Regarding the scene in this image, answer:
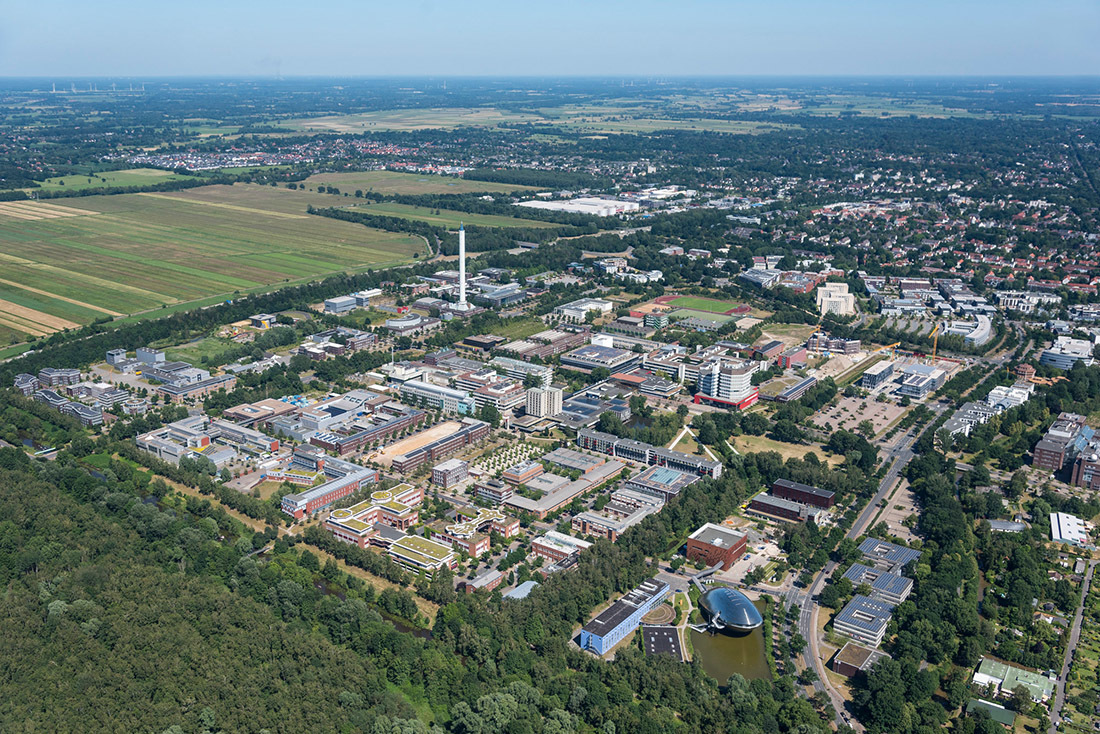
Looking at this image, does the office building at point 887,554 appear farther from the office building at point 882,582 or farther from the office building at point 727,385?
the office building at point 727,385

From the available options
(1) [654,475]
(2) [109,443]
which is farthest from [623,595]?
(2) [109,443]

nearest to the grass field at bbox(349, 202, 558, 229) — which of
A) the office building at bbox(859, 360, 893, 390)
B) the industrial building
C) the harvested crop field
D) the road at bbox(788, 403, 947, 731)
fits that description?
the office building at bbox(859, 360, 893, 390)

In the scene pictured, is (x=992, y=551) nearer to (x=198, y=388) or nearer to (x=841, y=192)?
(x=198, y=388)

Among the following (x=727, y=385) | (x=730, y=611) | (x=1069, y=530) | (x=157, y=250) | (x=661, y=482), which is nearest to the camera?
(x=730, y=611)

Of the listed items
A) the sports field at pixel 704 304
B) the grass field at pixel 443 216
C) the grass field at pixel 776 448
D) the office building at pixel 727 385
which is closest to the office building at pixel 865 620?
the grass field at pixel 776 448

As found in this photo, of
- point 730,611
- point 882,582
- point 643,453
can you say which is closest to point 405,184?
point 643,453

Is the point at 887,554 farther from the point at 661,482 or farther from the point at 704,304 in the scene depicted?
the point at 704,304

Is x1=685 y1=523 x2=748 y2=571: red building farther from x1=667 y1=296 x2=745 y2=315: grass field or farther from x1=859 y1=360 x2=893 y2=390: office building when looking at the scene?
x1=667 y1=296 x2=745 y2=315: grass field

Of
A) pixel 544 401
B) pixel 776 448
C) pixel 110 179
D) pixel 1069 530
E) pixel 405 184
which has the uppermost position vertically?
pixel 544 401
